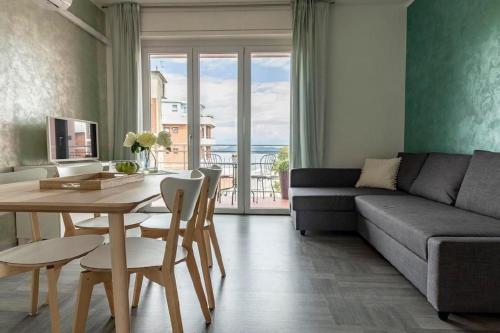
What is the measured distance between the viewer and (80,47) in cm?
395

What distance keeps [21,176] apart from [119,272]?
3.74 ft

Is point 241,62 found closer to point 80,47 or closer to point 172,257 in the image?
point 80,47

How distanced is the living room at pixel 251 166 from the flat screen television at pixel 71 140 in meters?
0.02

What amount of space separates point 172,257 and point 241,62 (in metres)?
3.54

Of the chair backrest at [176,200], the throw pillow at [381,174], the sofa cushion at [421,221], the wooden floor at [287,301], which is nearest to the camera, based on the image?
the chair backrest at [176,200]

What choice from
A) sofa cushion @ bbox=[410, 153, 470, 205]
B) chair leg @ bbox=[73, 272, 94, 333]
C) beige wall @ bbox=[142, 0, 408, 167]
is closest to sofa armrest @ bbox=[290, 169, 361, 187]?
beige wall @ bbox=[142, 0, 408, 167]

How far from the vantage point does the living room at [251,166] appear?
168cm

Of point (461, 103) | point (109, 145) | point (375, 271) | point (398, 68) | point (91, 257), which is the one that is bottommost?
point (375, 271)

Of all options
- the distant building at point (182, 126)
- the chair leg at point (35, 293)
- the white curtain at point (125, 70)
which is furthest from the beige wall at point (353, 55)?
the chair leg at point (35, 293)

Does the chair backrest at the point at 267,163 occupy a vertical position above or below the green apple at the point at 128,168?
below

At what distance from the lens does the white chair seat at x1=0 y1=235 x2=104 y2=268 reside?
142 cm

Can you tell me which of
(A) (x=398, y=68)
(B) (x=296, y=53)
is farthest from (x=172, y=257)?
(A) (x=398, y=68)

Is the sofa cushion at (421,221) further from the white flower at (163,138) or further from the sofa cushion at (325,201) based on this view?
the white flower at (163,138)

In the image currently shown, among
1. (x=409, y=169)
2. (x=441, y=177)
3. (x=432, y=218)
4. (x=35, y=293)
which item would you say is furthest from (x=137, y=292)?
(x=409, y=169)
